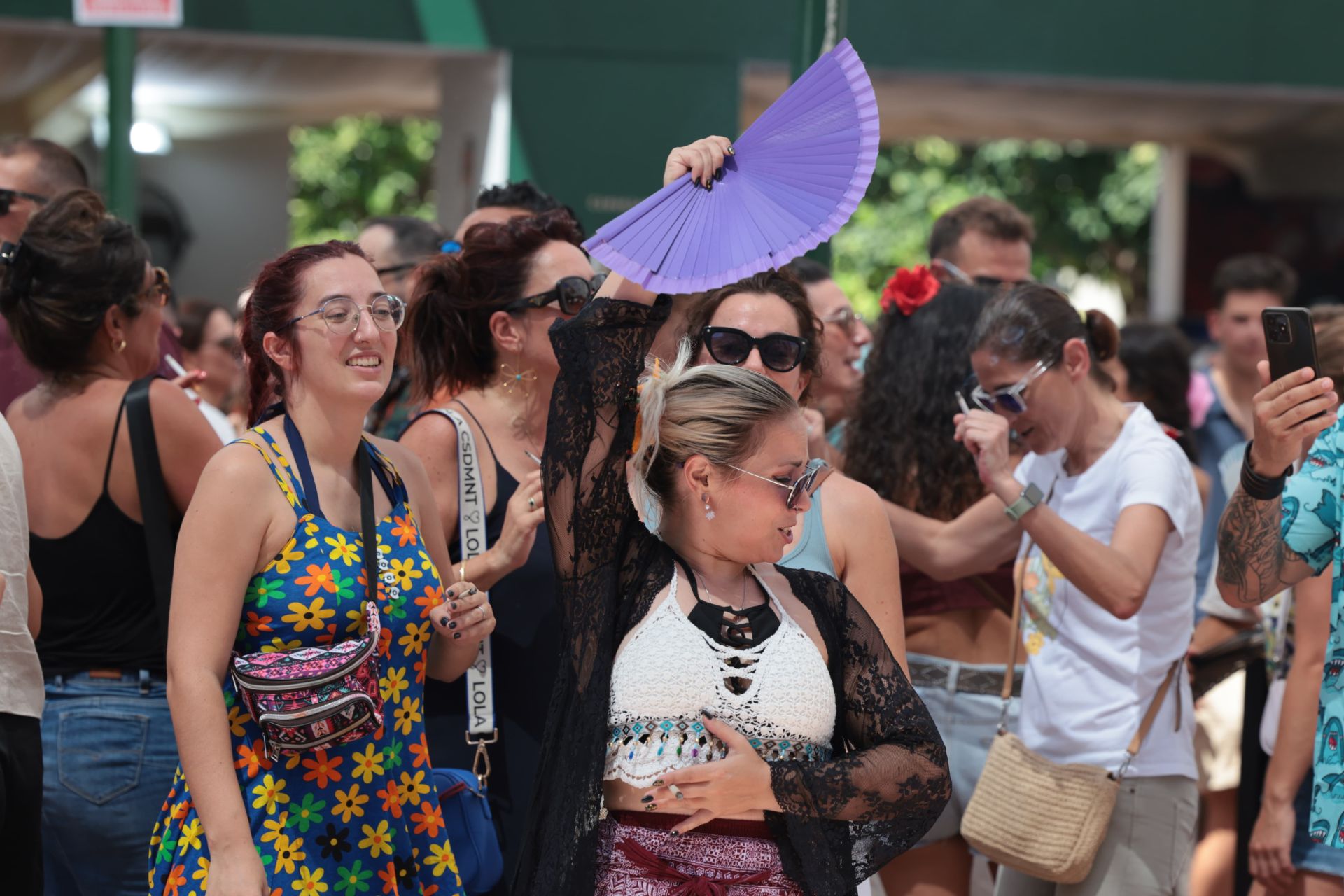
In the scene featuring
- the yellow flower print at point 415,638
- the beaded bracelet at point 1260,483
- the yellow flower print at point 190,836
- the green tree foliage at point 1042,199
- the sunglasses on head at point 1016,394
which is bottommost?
the yellow flower print at point 190,836

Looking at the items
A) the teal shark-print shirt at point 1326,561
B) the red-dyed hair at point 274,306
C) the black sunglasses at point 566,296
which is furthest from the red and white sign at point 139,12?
the teal shark-print shirt at point 1326,561

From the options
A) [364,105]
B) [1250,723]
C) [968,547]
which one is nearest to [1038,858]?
[968,547]

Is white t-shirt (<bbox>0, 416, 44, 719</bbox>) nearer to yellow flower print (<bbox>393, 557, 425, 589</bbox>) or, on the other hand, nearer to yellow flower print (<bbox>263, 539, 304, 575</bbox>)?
yellow flower print (<bbox>263, 539, 304, 575</bbox>)

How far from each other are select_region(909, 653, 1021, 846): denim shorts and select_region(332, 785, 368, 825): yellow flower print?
184 centimetres

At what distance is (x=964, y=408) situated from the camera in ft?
13.4

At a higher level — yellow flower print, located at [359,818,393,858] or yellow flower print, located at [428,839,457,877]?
yellow flower print, located at [359,818,393,858]

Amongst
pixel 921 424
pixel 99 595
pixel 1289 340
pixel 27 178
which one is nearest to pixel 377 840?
pixel 99 595

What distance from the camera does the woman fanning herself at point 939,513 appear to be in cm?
429

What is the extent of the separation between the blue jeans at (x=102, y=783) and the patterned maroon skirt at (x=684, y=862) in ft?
4.34

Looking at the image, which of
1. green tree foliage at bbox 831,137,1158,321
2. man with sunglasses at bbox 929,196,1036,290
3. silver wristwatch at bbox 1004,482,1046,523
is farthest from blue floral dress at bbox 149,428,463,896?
green tree foliage at bbox 831,137,1158,321

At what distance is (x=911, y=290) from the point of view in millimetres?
4711

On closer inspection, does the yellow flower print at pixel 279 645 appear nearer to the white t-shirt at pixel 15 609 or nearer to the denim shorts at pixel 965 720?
the white t-shirt at pixel 15 609

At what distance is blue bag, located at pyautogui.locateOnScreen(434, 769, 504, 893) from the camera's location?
3.25 m

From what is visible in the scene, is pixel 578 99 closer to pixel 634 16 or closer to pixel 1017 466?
pixel 634 16
